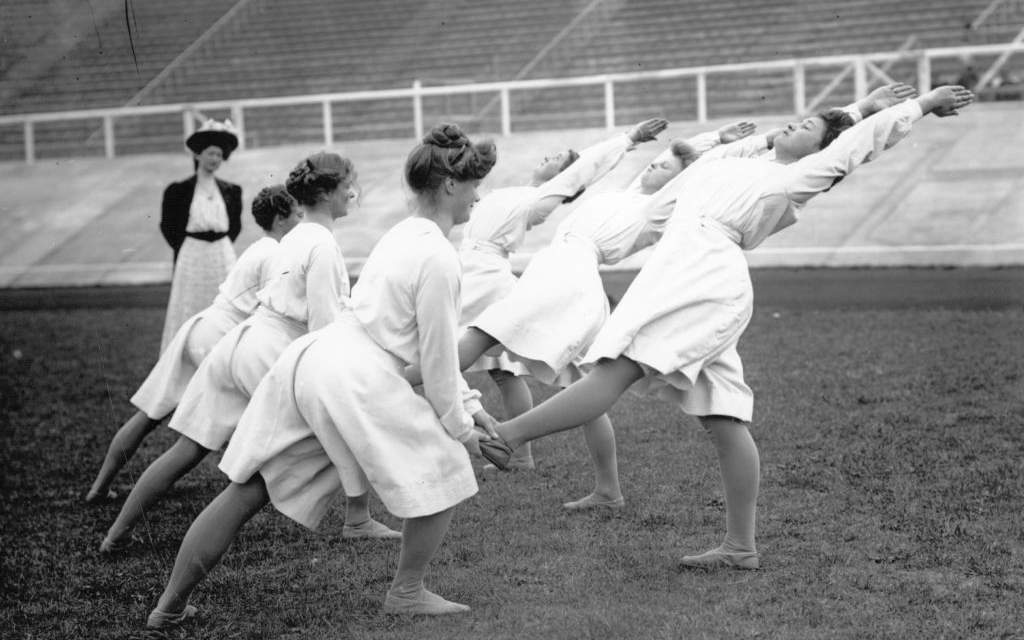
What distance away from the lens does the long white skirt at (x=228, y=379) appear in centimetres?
584

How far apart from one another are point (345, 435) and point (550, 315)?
5.59ft

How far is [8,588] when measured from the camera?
5.63 m

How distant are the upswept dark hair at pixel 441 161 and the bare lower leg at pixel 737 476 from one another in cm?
146

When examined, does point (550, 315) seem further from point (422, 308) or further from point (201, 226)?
point (201, 226)

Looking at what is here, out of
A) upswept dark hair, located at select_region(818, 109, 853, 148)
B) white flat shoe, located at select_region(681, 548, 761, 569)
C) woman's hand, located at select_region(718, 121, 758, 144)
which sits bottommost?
white flat shoe, located at select_region(681, 548, 761, 569)

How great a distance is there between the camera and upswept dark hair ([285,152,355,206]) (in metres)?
5.73

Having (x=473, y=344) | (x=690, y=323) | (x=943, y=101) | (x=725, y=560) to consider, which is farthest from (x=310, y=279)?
(x=943, y=101)

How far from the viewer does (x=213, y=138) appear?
28.2 ft

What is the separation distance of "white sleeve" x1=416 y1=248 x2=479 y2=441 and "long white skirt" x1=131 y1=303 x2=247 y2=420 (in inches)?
97.1

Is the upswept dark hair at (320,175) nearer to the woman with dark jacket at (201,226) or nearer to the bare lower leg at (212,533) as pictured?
the bare lower leg at (212,533)

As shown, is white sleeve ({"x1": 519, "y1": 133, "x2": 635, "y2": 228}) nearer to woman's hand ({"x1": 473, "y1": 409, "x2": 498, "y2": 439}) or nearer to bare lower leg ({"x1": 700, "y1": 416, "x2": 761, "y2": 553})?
bare lower leg ({"x1": 700, "y1": 416, "x2": 761, "y2": 553})

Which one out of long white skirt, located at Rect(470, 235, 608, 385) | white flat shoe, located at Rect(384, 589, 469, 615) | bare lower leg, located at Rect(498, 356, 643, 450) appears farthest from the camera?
long white skirt, located at Rect(470, 235, 608, 385)

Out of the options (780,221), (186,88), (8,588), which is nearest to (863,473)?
(780,221)

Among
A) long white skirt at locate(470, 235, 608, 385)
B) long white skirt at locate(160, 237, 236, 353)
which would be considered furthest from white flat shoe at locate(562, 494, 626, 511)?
long white skirt at locate(160, 237, 236, 353)
